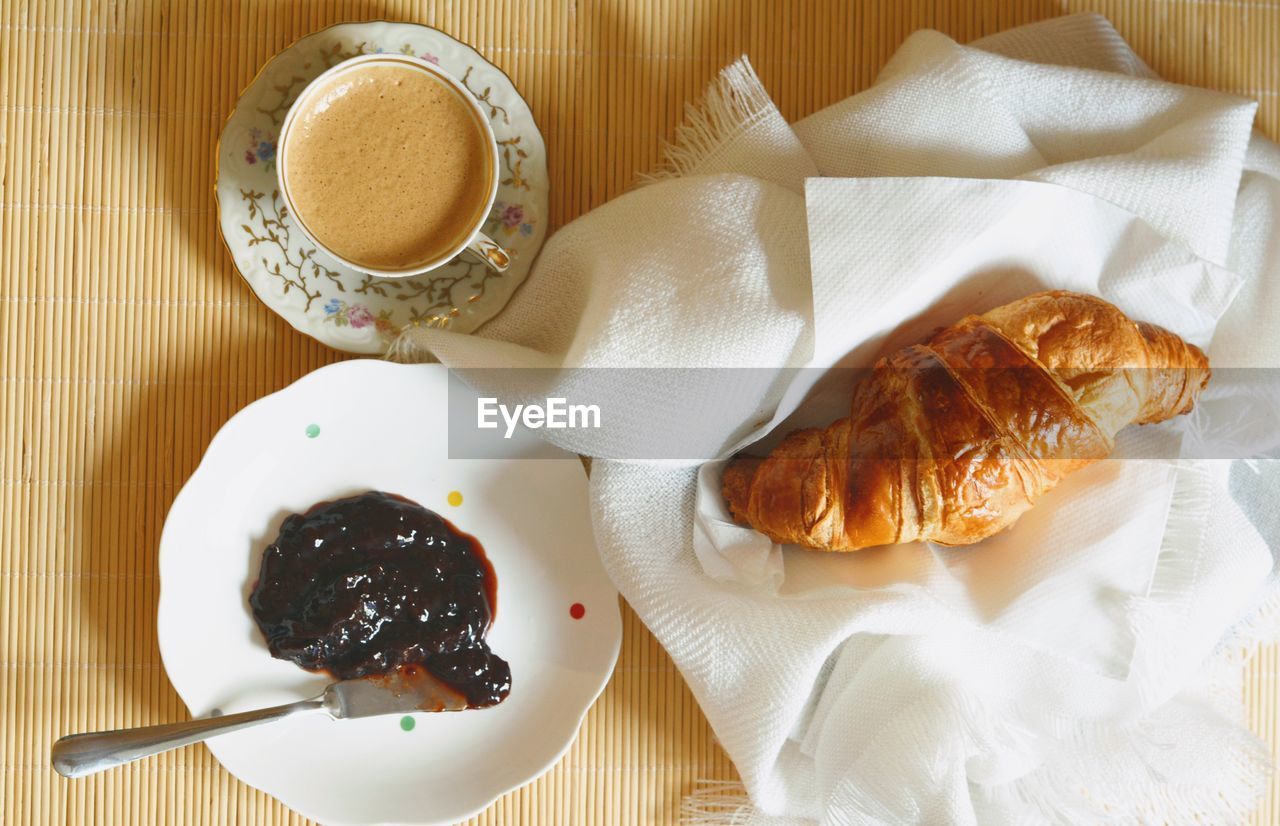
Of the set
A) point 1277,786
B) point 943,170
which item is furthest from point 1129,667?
point 943,170

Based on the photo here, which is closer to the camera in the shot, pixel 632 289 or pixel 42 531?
pixel 632 289

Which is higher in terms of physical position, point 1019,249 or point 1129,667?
point 1019,249

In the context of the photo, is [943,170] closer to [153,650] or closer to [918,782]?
[918,782]

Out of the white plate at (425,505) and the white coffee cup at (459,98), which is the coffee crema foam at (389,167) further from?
the white plate at (425,505)

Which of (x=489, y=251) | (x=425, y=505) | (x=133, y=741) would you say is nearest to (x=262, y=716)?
(x=133, y=741)

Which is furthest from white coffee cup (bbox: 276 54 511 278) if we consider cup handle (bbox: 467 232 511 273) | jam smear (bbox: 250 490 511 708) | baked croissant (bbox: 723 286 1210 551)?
baked croissant (bbox: 723 286 1210 551)
